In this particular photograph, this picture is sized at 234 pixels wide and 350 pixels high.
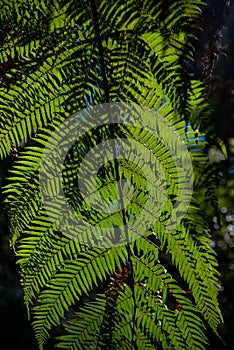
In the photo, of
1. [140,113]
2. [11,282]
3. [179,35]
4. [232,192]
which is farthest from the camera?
[232,192]

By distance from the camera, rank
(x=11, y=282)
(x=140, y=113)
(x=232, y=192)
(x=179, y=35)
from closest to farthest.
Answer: (x=179, y=35)
(x=140, y=113)
(x=11, y=282)
(x=232, y=192)

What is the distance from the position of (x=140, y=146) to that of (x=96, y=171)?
8 cm

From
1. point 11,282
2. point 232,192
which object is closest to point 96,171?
point 11,282

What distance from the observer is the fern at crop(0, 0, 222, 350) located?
488 millimetres

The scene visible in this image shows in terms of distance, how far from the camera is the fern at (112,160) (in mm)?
488

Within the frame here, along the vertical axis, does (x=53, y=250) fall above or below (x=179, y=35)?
below

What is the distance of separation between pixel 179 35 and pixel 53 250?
361mm

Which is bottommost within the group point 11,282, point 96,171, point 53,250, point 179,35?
point 11,282

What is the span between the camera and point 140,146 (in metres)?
0.58

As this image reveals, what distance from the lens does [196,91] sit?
1.57 feet

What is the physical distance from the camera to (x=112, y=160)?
23.5 inches

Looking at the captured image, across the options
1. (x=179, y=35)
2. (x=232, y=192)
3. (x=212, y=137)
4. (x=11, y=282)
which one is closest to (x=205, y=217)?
(x=212, y=137)

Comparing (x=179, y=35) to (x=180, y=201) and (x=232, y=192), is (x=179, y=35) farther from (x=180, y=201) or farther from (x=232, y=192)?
(x=232, y=192)

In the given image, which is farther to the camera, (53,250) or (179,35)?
(53,250)
